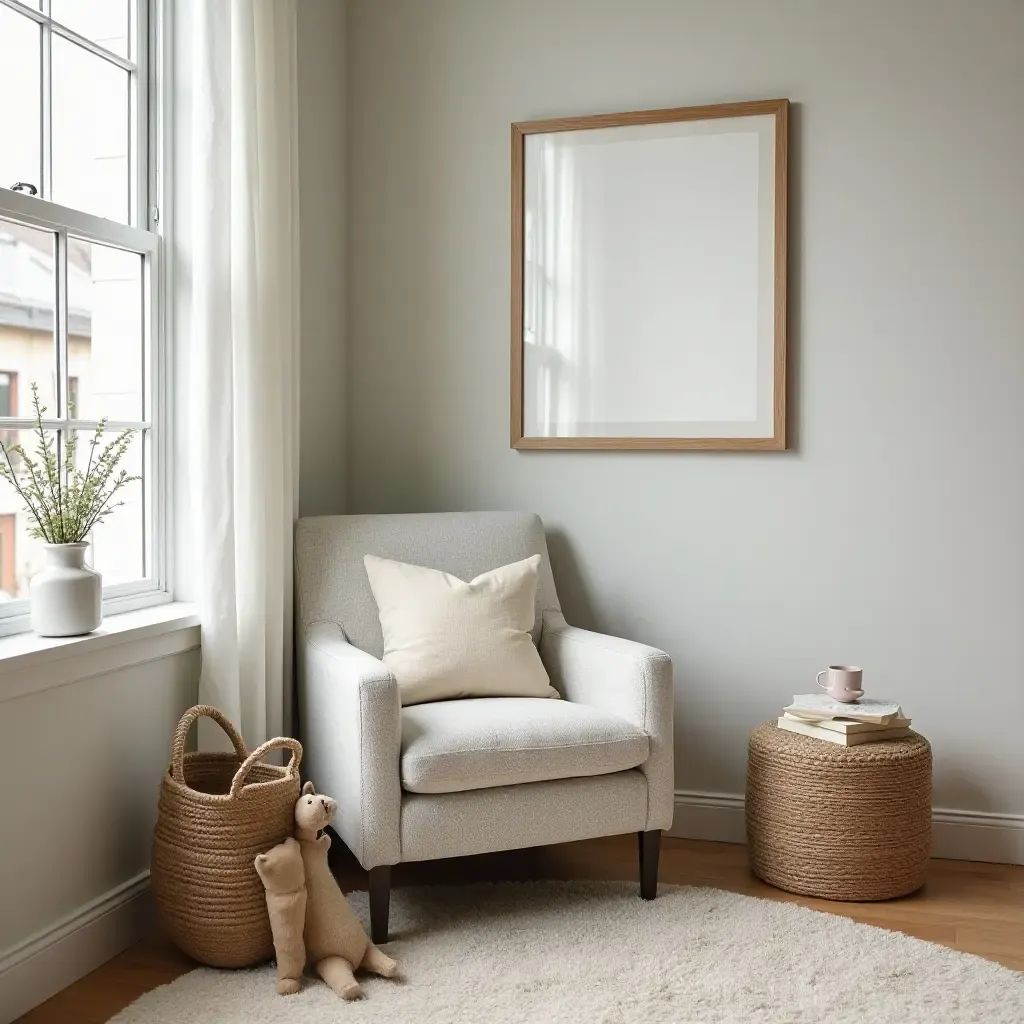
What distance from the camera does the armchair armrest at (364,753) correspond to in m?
2.39

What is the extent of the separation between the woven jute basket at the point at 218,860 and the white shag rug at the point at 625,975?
0.08 metres

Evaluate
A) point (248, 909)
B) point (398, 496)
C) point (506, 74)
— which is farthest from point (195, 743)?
point (506, 74)

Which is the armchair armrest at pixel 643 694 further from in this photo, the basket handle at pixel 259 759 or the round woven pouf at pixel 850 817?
the basket handle at pixel 259 759

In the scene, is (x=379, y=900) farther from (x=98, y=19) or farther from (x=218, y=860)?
(x=98, y=19)

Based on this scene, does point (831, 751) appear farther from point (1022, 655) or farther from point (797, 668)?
point (1022, 655)

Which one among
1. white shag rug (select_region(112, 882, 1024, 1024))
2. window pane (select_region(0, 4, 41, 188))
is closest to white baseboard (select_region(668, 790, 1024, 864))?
white shag rug (select_region(112, 882, 1024, 1024))

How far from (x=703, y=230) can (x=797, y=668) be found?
126 centimetres

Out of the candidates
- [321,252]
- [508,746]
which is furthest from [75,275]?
[508,746]

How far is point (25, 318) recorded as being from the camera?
2318 mm

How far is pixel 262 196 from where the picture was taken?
2795mm

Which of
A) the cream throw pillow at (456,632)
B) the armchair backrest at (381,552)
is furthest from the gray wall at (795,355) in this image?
the cream throw pillow at (456,632)

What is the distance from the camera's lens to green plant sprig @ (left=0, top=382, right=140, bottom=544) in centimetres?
225

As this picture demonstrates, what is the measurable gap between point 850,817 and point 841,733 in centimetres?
20

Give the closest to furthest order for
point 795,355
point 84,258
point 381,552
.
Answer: point 84,258 → point 381,552 → point 795,355
